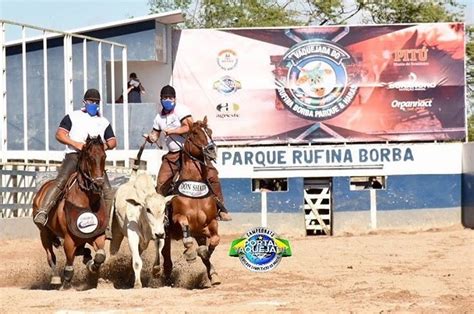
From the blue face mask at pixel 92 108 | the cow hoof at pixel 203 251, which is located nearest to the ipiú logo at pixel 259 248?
the cow hoof at pixel 203 251

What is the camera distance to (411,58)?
101ft

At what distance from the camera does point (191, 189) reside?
14250 millimetres

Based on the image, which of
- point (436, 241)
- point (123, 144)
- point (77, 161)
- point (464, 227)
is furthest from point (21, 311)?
point (464, 227)

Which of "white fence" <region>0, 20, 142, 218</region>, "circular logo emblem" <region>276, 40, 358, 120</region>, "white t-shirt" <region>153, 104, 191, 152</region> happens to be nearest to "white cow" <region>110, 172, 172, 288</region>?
"white t-shirt" <region>153, 104, 191, 152</region>

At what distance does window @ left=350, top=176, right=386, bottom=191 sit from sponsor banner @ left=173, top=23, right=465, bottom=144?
1.18m

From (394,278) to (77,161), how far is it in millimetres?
4417

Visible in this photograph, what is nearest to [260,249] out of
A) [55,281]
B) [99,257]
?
[99,257]

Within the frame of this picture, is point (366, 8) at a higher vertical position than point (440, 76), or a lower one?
higher

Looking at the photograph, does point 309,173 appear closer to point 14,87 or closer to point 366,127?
point 366,127

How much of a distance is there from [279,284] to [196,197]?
59.8 inches

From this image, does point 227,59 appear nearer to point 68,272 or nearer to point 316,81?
point 316,81

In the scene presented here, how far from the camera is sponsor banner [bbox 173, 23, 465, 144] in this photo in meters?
30.6

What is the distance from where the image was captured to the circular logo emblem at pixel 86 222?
13.8 m

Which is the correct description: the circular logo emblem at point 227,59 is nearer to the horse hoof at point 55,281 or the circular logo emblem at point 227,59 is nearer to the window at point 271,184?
the window at point 271,184
